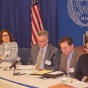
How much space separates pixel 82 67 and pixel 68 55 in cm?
40

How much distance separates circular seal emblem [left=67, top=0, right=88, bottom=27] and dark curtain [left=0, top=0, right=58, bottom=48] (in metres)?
0.53

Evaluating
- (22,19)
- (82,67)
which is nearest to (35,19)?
(22,19)

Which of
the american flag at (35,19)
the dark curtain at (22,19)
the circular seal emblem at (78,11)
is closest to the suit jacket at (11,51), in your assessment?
the american flag at (35,19)

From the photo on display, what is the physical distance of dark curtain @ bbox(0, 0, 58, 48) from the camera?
6578mm

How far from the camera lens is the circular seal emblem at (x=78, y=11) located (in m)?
6.38

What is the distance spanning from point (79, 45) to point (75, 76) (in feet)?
9.43

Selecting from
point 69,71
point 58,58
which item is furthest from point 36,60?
point 69,71

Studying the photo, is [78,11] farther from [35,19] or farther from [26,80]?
[26,80]

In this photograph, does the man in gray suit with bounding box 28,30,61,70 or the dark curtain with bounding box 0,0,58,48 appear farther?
the dark curtain with bounding box 0,0,58,48

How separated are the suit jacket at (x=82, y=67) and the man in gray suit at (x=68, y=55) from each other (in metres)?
0.10

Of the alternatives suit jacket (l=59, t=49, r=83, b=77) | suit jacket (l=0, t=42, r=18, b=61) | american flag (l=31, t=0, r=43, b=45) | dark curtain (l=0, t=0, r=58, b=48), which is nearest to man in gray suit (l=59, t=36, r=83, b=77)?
suit jacket (l=59, t=49, r=83, b=77)

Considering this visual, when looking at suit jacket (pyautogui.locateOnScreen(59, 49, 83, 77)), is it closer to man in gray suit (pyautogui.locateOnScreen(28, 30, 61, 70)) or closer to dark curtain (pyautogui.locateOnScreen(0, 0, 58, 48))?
man in gray suit (pyautogui.locateOnScreen(28, 30, 61, 70))

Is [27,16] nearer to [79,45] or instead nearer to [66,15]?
[66,15]

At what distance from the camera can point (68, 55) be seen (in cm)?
398
